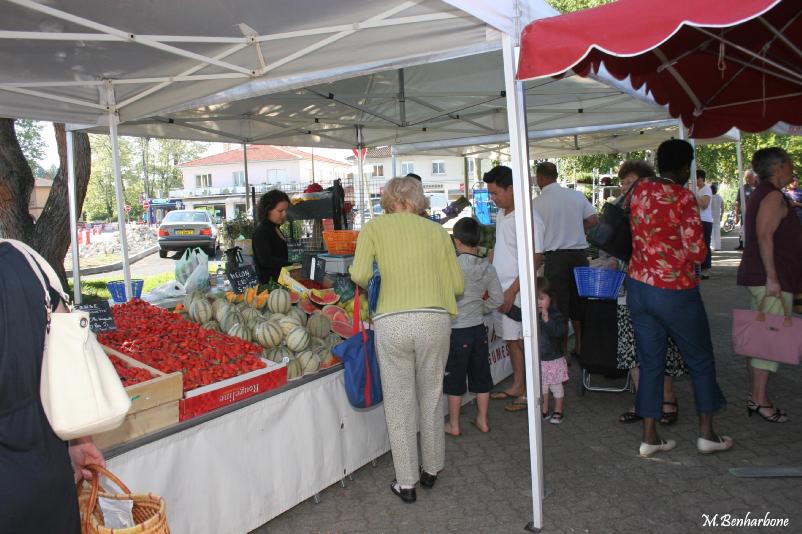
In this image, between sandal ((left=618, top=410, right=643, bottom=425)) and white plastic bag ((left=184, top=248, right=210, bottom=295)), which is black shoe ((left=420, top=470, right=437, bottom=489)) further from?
white plastic bag ((left=184, top=248, right=210, bottom=295))

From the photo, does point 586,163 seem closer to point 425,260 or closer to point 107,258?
point 107,258

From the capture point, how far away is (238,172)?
62719mm

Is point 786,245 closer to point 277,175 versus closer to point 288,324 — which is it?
point 288,324

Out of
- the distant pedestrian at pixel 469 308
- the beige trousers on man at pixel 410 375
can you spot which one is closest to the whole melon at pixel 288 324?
the beige trousers on man at pixel 410 375

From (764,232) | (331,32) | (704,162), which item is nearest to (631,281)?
(764,232)

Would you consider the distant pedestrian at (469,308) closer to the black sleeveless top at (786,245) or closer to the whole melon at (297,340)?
the whole melon at (297,340)

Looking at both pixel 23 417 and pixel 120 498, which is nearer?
pixel 23 417

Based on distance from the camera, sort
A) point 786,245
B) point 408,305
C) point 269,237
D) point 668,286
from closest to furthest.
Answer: point 408,305
point 668,286
point 786,245
point 269,237

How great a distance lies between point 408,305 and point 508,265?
1632 mm

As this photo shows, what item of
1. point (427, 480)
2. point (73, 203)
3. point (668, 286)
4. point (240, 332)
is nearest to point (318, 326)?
point (240, 332)

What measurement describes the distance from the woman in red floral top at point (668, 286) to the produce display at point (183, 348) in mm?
2367

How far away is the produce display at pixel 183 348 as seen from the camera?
3.14 m

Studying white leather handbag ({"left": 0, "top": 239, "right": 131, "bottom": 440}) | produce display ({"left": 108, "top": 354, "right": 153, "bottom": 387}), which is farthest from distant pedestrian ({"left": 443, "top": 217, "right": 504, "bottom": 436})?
white leather handbag ({"left": 0, "top": 239, "right": 131, "bottom": 440})

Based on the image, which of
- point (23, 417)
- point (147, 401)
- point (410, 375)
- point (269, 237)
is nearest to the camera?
point (23, 417)
